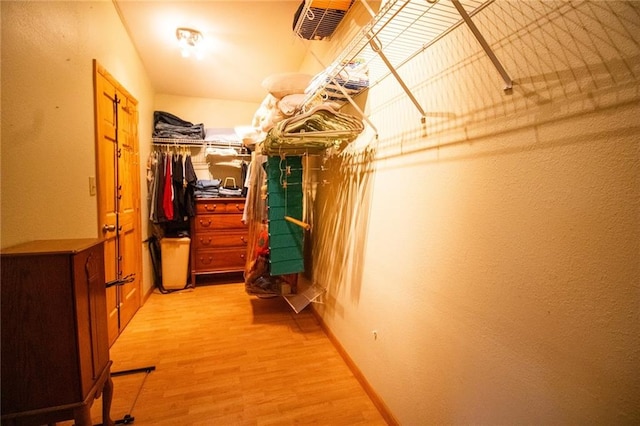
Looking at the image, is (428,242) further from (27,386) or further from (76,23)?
(76,23)

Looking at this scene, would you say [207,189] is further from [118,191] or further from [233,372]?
[233,372]

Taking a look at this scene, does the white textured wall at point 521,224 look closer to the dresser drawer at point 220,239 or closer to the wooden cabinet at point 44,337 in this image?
the wooden cabinet at point 44,337

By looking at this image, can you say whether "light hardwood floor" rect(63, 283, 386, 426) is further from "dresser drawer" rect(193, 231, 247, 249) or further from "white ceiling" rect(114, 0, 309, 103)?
"white ceiling" rect(114, 0, 309, 103)

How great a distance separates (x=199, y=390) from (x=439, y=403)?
1396mm

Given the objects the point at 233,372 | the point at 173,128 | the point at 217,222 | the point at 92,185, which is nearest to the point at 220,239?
the point at 217,222

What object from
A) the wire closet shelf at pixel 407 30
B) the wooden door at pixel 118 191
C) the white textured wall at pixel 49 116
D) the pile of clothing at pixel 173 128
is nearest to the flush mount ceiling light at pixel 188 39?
the white textured wall at pixel 49 116

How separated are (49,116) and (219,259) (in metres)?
2.36

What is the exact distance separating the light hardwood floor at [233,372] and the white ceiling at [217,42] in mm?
2648

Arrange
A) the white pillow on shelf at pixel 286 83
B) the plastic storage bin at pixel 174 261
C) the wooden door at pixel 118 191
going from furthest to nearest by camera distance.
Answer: the plastic storage bin at pixel 174 261
the white pillow on shelf at pixel 286 83
the wooden door at pixel 118 191

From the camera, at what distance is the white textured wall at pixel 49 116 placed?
1.18 meters

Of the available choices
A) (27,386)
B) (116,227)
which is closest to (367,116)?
(27,386)

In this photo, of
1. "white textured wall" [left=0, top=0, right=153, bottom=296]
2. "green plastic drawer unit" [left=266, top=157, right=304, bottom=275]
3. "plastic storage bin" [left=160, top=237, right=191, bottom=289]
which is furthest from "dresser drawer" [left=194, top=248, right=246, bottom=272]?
"white textured wall" [left=0, top=0, right=153, bottom=296]

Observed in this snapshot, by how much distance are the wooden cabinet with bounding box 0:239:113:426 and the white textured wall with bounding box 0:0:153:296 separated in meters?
0.35

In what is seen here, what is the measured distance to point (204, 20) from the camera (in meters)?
2.34
